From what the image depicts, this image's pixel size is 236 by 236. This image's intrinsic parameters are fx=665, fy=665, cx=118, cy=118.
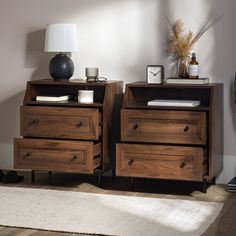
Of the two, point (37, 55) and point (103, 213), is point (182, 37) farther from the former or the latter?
point (103, 213)

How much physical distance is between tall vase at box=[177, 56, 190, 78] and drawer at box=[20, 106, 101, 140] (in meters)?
0.57

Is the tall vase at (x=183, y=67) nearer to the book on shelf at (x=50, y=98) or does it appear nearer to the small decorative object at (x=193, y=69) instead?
the small decorative object at (x=193, y=69)

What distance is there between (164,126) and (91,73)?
604mm

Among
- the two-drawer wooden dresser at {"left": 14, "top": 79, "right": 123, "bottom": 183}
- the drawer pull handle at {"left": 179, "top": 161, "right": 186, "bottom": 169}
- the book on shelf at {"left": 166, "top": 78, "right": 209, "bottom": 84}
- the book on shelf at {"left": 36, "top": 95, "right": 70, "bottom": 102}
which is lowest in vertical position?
the drawer pull handle at {"left": 179, "top": 161, "right": 186, "bottom": 169}

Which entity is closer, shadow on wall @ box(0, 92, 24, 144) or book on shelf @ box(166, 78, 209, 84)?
book on shelf @ box(166, 78, 209, 84)

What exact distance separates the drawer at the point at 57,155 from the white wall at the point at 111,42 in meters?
0.60

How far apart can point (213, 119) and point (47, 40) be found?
1138 millimetres

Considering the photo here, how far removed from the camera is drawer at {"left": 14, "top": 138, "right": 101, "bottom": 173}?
377 centimetres

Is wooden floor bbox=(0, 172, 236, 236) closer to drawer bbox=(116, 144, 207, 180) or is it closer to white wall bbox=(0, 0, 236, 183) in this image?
drawer bbox=(116, 144, 207, 180)

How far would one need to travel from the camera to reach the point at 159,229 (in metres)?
2.94

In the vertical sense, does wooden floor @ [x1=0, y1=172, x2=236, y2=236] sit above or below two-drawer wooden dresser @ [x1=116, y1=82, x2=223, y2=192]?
below

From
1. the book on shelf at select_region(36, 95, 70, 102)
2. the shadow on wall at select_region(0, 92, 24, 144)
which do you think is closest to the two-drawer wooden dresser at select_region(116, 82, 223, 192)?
the book on shelf at select_region(36, 95, 70, 102)

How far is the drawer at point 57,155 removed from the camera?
377 cm

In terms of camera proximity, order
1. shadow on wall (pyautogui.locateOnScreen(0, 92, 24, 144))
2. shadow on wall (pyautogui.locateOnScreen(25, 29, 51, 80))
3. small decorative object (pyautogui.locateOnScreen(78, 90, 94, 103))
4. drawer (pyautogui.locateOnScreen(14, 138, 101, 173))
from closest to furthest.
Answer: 1. drawer (pyautogui.locateOnScreen(14, 138, 101, 173))
2. small decorative object (pyautogui.locateOnScreen(78, 90, 94, 103))
3. shadow on wall (pyautogui.locateOnScreen(25, 29, 51, 80))
4. shadow on wall (pyautogui.locateOnScreen(0, 92, 24, 144))
